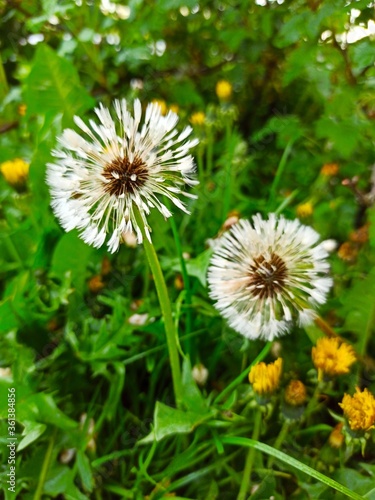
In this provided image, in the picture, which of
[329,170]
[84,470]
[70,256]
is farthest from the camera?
[329,170]

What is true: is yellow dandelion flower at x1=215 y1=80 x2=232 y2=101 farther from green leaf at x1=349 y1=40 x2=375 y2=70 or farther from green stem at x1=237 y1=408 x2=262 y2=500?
green stem at x1=237 y1=408 x2=262 y2=500

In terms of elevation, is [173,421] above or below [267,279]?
below

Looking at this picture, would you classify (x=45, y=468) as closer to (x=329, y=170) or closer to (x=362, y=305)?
(x=362, y=305)

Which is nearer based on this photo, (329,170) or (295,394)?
(295,394)

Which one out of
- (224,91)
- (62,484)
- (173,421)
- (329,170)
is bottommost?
(62,484)

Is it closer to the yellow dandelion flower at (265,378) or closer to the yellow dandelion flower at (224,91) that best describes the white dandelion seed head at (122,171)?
the yellow dandelion flower at (265,378)

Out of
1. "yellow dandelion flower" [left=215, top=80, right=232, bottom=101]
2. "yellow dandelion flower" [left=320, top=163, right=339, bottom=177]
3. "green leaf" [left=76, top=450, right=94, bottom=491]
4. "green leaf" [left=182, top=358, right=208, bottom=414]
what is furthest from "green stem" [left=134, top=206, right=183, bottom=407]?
"yellow dandelion flower" [left=215, top=80, right=232, bottom=101]

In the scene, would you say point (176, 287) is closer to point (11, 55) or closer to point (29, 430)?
point (29, 430)

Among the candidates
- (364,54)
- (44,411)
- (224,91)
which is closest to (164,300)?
(44,411)
